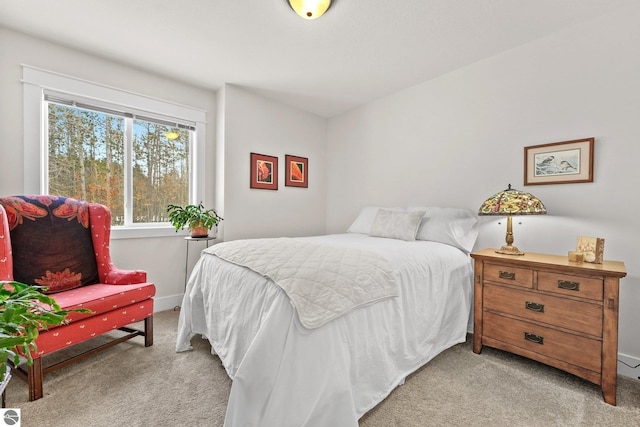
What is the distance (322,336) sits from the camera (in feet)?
3.90

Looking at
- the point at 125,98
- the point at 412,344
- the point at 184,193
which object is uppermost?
the point at 125,98

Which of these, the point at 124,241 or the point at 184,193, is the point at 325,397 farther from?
the point at 184,193

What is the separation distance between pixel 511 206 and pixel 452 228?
0.52m

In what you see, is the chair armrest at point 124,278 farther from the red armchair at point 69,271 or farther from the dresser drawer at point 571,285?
the dresser drawer at point 571,285

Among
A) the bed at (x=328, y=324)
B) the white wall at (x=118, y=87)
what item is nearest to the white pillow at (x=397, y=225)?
the bed at (x=328, y=324)

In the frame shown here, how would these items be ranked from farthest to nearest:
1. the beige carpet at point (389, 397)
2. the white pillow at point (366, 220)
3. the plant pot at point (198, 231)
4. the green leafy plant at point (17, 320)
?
1. the white pillow at point (366, 220)
2. the plant pot at point (198, 231)
3. the beige carpet at point (389, 397)
4. the green leafy plant at point (17, 320)

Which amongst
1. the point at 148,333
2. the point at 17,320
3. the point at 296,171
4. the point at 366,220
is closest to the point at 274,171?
the point at 296,171

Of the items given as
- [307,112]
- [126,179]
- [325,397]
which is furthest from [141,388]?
[307,112]

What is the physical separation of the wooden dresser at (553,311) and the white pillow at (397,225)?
0.57m

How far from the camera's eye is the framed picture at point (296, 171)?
3711 mm

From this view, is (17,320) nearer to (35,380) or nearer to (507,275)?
(35,380)

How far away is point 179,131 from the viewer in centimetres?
317

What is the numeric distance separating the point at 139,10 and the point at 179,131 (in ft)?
4.41

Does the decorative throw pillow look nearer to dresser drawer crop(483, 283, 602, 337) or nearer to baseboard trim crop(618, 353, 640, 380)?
dresser drawer crop(483, 283, 602, 337)
